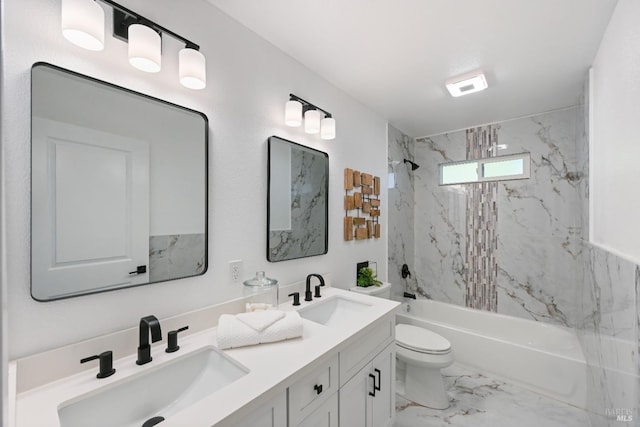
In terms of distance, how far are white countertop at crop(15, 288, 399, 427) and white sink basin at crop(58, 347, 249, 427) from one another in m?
0.03

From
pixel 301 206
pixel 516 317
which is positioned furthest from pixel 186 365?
pixel 516 317

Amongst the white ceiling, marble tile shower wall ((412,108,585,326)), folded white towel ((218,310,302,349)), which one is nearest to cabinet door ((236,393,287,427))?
folded white towel ((218,310,302,349))

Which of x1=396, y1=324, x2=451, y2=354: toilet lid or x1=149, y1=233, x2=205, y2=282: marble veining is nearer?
x1=149, y1=233, x2=205, y2=282: marble veining

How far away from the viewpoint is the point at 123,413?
0.90m

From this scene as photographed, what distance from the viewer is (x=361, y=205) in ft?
8.03

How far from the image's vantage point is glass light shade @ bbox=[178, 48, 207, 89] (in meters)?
1.17

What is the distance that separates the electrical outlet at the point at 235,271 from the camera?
4.74 feet

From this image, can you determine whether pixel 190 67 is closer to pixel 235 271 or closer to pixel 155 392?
pixel 235 271

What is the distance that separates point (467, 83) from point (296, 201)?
1561mm

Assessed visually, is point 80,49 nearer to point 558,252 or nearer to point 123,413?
point 123,413

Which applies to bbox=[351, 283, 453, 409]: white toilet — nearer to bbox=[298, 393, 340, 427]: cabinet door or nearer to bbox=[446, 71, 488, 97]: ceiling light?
bbox=[298, 393, 340, 427]: cabinet door

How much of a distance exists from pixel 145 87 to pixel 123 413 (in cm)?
121

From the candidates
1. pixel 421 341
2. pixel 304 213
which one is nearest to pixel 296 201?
pixel 304 213

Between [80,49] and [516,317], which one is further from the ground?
[80,49]
